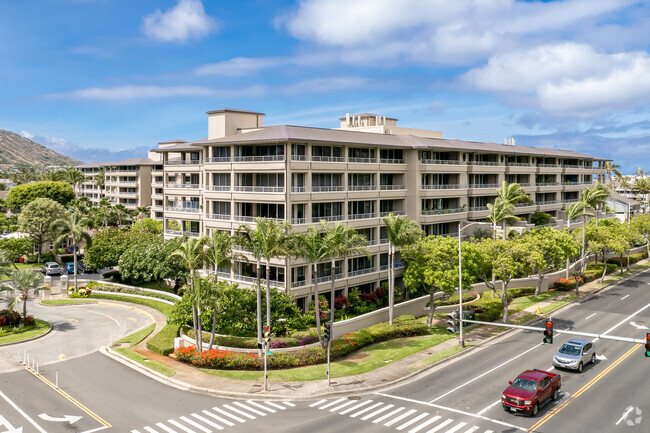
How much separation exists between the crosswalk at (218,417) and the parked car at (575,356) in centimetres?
2090

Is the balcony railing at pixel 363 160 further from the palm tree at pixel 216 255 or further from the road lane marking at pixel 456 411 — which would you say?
the road lane marking at pixel 456 411

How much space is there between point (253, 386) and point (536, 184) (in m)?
72.3

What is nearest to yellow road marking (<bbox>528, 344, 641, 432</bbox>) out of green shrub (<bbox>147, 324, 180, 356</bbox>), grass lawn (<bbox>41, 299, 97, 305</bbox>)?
green shrub (<bbox>147, 324, 180, 356</bbox>)

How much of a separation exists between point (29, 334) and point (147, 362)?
16764mm

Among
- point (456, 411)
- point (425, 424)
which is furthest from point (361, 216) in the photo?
point (425, 424)

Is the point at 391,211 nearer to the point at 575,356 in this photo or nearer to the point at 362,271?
the point at 362,271

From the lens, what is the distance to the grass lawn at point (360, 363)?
125 feet

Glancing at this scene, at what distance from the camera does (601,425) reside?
28.9 m

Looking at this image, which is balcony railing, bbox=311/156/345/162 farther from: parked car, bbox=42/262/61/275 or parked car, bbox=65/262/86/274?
parked car, bbox=42/262/61/275

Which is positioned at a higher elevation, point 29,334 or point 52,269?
point 52,269

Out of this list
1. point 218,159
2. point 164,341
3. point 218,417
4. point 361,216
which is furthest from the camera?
point 361,216

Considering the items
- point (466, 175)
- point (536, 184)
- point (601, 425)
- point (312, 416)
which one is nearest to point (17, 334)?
point (312, 416)

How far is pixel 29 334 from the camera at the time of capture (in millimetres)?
49000

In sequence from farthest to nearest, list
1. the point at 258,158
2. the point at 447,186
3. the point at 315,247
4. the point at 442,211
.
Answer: the point at 447,186 → the point at 442,211 → the point at 258,158 → the point at 315,247
